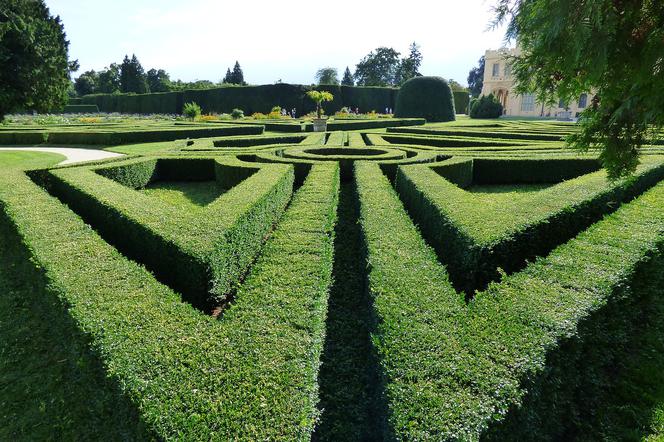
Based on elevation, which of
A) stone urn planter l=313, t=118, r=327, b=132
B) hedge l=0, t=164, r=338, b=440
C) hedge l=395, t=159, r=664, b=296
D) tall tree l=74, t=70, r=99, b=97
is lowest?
hedge l=0, t=164, r=338, b=440

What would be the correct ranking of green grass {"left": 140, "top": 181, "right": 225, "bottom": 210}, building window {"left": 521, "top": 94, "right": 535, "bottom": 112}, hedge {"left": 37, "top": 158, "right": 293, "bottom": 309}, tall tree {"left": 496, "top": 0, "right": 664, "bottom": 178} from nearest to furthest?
tall tree {"left": 496, "top": 0, "right": 664, "bottom": 178}
hedge {"left": 37, "top": 158, "right": 293, "bottom": 309}
green grass {"left": 140, "top": 181, "right": 225, "bottom": 210}
building window {"left": 521, "top": 94, "right": 535, "bottom": 112}

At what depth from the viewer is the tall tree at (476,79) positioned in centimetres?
10135

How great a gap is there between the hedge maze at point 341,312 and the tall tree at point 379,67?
81.1m

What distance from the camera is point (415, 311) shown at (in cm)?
349

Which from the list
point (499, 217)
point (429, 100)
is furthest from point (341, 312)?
point (429, 100)

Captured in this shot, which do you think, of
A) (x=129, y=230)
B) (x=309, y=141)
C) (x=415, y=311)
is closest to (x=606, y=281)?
(x=415, y=311)

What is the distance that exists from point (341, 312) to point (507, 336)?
201cm

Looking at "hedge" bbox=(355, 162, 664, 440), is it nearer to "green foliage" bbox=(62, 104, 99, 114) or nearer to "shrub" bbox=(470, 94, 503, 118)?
"shrub" bbox=(470, 94, 503, 118)

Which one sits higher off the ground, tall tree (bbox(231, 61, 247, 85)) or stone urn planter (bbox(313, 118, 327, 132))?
tall tree (bbox(231, 61, 247, 85))

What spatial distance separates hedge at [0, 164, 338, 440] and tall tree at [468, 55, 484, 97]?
107 metres

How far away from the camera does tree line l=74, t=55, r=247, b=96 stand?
218 ft

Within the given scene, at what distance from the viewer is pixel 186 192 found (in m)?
10.5

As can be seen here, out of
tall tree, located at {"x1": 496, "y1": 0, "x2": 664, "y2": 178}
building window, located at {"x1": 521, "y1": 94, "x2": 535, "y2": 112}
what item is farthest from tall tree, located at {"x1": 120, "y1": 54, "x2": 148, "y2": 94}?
tall tree, located at {"x1": 496, "y1": 0, "x2": 664, "y2": 178}

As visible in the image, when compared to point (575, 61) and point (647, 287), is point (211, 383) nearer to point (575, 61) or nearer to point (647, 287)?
point (575, 61)
